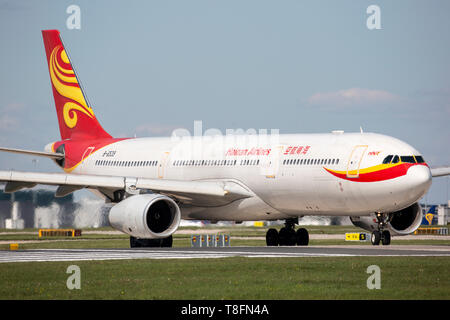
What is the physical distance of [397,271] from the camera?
867 inches

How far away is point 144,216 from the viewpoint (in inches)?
1261

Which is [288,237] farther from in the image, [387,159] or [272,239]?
[387,159]

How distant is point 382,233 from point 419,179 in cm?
300

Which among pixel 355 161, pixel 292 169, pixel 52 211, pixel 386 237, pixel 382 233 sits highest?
pixel 355 161

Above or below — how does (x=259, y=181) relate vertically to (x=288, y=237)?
above

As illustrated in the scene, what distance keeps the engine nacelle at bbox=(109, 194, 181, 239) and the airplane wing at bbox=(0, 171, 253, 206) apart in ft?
3.85

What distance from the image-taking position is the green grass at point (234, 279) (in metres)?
17.8

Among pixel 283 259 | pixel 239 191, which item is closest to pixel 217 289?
pixel 283 259

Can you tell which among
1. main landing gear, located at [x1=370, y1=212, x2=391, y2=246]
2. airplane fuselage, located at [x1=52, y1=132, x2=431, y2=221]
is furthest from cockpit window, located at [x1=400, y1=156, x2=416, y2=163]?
main landing gear, located at [x1=370, y1=212, x2=391, y2=246]

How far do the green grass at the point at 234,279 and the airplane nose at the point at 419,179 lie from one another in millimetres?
4917

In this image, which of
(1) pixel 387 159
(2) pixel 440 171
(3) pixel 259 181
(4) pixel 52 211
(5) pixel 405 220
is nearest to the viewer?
(1) pixel 387 159

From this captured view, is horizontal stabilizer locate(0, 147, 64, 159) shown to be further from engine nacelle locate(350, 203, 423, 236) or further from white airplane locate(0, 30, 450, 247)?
engine nacelle locate(350, 203, 423, 236)

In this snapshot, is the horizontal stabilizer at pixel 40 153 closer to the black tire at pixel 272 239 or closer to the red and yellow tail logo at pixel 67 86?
the red and yellow tail logo at pixel 67 86

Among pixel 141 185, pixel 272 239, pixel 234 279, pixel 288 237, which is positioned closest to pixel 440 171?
pixel 288 237
